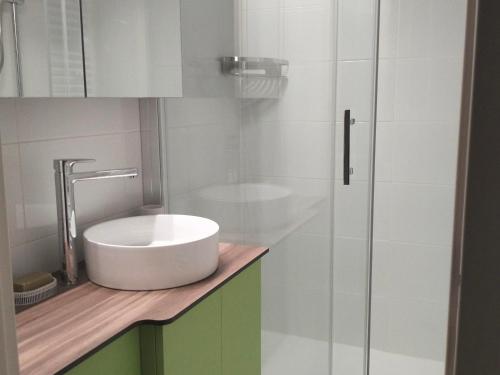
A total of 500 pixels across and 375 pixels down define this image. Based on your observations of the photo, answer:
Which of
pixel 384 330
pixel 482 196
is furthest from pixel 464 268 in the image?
pixel 384 330

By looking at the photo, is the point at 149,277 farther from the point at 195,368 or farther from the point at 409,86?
the point at 409,86

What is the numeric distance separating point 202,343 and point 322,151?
2.96 feet

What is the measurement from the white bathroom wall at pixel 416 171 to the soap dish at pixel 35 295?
57.3 inches

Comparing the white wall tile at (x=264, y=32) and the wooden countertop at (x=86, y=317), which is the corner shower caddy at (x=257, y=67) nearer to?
the white wall tile at (x=264, y=32)

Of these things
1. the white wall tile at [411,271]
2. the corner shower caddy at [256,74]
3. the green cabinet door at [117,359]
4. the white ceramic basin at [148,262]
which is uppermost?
the corner shower caddy at [256,74]

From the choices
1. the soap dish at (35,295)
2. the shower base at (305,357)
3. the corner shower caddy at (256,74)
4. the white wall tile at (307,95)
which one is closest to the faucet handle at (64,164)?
the soap dish at (35,295)

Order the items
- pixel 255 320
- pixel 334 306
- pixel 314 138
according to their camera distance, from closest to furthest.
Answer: pixel 255 320
pixel 314 138
pixel 334 306

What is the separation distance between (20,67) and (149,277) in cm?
61

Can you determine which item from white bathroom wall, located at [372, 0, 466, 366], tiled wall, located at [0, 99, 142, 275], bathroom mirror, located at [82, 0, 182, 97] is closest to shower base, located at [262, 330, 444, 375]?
white bathroom wall, located at [372, 0, 466, 366]

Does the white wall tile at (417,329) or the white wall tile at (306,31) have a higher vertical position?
the white wall tile at (306,31)

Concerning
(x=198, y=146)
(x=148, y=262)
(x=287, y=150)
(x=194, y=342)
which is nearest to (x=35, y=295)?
(x=148, y=262)

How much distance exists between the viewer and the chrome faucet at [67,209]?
4.84 feet

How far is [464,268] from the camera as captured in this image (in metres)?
0.49

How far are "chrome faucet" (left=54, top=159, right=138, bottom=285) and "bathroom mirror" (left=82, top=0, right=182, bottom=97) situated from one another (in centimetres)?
22
